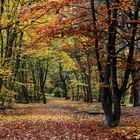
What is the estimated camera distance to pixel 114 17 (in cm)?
1551

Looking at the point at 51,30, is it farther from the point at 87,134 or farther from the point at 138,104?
the point at 138,104

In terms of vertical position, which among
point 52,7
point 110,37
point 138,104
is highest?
point 52,7

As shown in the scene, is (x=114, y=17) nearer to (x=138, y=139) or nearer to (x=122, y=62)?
(x=122, y=62)

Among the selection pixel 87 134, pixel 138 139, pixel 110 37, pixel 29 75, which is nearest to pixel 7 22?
pixel 110 37

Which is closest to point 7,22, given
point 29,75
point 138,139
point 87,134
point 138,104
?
point 87,134

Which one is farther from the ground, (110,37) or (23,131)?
(110,37)

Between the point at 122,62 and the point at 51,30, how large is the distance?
3.85 metres

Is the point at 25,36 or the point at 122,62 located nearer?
the point at 122,62

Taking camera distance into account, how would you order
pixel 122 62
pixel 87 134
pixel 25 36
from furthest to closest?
pixel 25 36 → pixel 122 62 → pixel 87 134

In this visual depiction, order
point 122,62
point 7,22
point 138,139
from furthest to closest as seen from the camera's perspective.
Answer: point 7,22 → point 122,62 → point 138,139

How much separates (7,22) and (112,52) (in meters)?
7.91

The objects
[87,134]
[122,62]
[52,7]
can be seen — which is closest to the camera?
[87,134]

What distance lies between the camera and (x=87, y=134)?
46.9 ft

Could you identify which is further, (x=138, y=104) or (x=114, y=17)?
(x=138, y=104)
